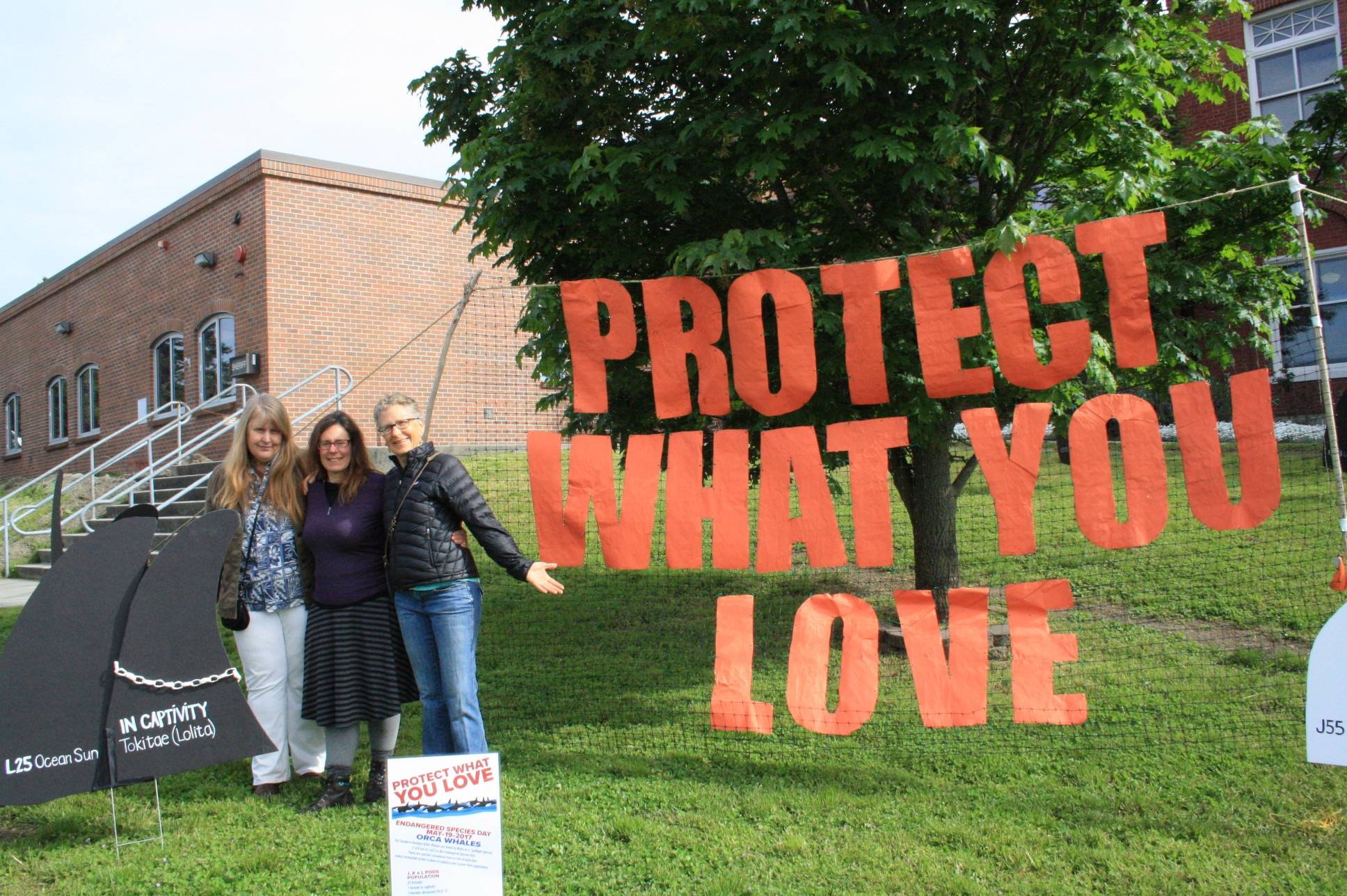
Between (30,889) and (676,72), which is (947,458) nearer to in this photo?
(676,72)

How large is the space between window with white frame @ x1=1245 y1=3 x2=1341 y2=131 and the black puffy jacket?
12374mm

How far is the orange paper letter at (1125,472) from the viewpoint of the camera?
3.81m

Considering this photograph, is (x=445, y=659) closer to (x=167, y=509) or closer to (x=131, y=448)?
(x=167, y=509)

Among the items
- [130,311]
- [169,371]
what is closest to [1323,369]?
[169,371]

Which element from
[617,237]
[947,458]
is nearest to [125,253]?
[617,237]

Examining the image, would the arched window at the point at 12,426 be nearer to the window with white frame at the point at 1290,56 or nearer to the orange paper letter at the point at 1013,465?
the orange paper letter at the point at 1013,465

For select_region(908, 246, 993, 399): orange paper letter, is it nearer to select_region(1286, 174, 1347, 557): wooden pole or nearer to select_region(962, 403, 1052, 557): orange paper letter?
select_region(962, 403, 1052, 557): orange paper letter

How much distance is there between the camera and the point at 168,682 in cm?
369

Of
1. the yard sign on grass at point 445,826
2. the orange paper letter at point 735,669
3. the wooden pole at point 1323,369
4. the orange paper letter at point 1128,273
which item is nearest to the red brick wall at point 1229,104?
the wooden pole at point 1323,369

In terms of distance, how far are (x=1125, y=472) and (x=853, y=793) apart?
1707mm

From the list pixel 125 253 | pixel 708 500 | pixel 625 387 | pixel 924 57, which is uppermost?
pixel 125 253

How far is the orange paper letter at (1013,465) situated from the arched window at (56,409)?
19.4 meters

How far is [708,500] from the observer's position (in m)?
4.15

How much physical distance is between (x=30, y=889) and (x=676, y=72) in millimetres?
4498
